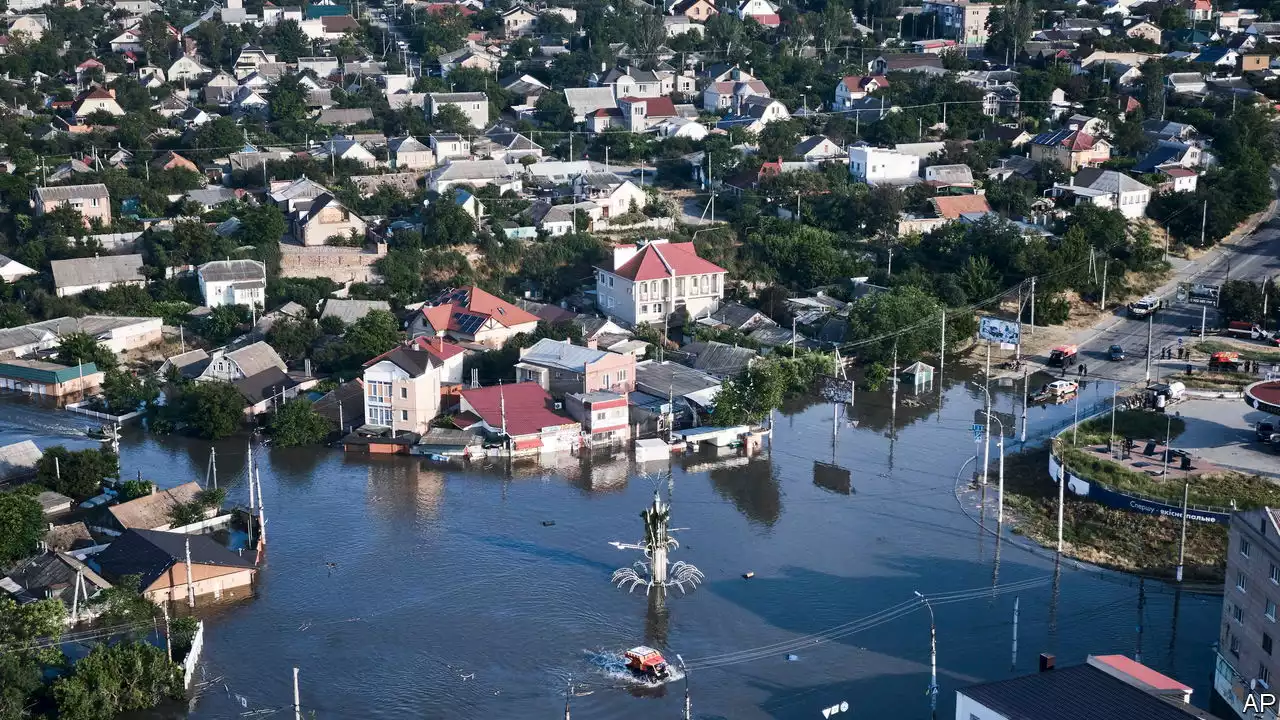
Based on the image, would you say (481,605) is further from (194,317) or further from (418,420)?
(194,317)

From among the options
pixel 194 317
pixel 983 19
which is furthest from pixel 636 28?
pixel 194 317

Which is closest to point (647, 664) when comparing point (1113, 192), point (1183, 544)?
point (1183, 544)

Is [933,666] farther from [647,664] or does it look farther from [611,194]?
[611,194]

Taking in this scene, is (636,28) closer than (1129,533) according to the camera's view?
No

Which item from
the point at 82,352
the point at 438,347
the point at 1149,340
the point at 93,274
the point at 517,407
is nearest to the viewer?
the point at 517,407

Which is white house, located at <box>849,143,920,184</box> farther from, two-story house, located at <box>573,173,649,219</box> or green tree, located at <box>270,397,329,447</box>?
green tree, located at <box>270,397,329,447</box>

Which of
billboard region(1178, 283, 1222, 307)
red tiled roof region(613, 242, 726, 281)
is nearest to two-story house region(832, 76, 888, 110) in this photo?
billboard region(1178, 283, 1222, 307)
